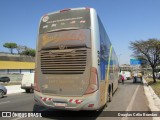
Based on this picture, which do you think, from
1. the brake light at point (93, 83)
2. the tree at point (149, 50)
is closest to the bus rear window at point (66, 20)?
A: the brake light at point (93, 83)

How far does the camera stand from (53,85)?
10.2 m

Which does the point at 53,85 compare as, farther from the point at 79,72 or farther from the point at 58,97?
the point at 79,72

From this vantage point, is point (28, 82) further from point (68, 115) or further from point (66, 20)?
point (66, 20)

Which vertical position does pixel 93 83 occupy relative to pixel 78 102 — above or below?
above

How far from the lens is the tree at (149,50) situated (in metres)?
43.2

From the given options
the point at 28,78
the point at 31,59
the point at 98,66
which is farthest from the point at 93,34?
the point at 31,59

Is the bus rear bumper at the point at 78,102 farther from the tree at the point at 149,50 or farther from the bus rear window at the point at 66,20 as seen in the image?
the tree at the point at 149,50

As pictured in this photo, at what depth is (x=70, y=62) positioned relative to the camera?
32.8ft

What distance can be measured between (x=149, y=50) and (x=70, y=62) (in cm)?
3637

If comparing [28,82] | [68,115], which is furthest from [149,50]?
[68,115]

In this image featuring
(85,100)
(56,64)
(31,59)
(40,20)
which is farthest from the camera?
(31,59)

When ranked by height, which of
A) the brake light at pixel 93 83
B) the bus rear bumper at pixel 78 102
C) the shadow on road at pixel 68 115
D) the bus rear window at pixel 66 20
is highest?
the bus rear window at pixel 66 20

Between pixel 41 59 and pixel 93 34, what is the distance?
2.41 meters

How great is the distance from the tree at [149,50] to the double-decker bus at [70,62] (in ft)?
113
